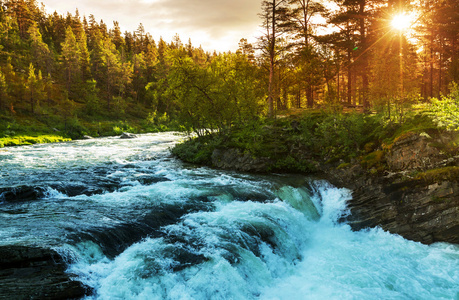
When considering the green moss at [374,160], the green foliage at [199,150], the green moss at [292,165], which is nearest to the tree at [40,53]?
the green foliage at [199,150]

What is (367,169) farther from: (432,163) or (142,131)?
(142,131)

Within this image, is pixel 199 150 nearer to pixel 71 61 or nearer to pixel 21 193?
pixel 21 193

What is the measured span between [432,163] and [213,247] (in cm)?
1121

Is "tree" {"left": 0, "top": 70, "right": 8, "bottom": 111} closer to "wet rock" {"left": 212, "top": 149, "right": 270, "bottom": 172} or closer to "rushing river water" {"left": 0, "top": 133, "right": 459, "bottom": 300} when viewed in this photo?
"rushing river water" {"left": 0, "top": 133, "right": 459, "bottom": 300}

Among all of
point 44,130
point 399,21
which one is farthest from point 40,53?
point 399,21

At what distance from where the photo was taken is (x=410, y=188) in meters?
12.5

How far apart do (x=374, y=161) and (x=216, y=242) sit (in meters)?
11.1

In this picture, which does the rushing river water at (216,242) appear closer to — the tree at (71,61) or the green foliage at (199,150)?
the green foliage at (199,150)

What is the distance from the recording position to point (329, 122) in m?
19.6

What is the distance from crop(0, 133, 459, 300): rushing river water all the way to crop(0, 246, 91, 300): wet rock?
1.23ft

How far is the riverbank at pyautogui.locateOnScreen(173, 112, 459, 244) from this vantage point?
451 inches

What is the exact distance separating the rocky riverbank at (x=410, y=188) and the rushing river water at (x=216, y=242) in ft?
2.10

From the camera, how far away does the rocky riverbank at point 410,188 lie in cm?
1110

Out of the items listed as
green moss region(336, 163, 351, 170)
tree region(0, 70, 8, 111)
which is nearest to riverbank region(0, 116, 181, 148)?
tree region(0, 70, 8, 111)
